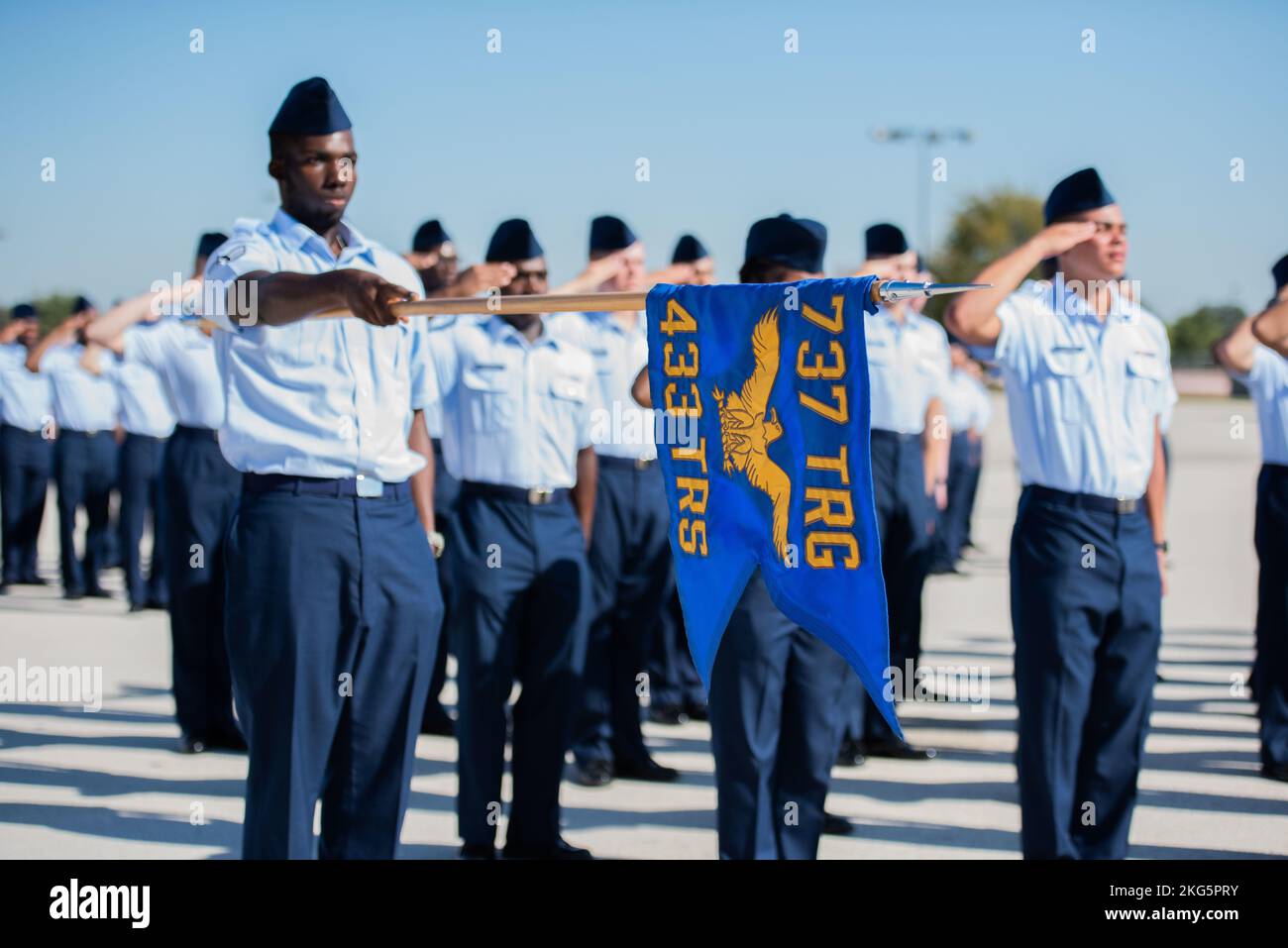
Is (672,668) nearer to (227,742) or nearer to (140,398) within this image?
(227,742)

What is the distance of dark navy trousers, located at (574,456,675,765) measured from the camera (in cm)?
730

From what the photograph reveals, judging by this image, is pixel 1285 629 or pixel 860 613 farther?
pixel 1285 629

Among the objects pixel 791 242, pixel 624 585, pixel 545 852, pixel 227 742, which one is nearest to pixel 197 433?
pixel 227 742

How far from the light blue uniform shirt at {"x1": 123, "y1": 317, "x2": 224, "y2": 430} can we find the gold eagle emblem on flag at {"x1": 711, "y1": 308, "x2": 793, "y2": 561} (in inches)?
176

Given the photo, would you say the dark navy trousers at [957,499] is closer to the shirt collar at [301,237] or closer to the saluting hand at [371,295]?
the shirt collar at [301,237]

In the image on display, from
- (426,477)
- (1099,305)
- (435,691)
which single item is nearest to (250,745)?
(426,477)

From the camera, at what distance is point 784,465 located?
382cm

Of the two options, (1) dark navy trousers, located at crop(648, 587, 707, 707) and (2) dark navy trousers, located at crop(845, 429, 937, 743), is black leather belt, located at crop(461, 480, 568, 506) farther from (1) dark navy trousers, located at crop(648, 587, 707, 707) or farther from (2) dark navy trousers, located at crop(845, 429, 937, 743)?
(1) dark navy trousers, located at crop(648, 587, 707, 707)

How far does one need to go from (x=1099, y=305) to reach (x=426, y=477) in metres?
2.28

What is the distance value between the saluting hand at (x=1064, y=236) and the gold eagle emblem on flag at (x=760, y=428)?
5.21 ft

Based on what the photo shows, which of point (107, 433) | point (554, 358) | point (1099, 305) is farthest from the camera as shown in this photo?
point (107, 433)

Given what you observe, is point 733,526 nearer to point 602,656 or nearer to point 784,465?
point 784,465

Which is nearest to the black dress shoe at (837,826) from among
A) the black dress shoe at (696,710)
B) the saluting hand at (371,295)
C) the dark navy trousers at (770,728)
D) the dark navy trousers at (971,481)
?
the dark navy trousers at (770,728)

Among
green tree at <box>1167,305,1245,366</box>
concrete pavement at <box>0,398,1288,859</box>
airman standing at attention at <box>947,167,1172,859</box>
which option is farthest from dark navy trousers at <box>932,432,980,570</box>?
green tree at <box>1167,305,1245,366</box>
